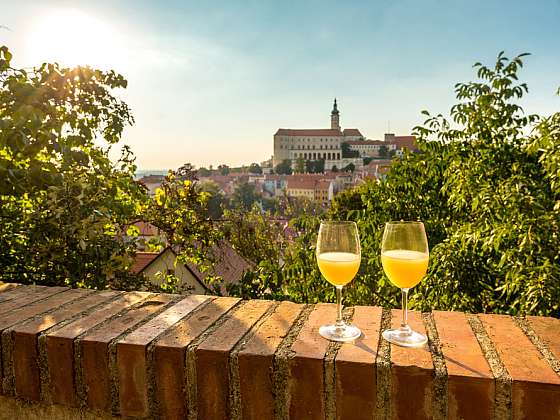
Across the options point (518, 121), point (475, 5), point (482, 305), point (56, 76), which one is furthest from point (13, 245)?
point (475, 5)

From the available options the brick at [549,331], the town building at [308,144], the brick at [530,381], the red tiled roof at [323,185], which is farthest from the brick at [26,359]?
the town building at [308,144]

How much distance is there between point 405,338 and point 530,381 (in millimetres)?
249

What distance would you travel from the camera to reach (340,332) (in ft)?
3.24

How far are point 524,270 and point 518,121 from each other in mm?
983

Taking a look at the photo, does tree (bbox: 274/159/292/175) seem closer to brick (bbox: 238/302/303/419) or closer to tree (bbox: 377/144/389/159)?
tree (bbox: 377/144/389/159)

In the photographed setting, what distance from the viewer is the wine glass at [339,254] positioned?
3.47ft

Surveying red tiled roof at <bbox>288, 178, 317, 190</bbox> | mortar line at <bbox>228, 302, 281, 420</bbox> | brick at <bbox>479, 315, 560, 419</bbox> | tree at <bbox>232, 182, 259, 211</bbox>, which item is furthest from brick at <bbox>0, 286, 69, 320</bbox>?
red tiled roof at <bbox>288, 178, 317, 190</bbox>

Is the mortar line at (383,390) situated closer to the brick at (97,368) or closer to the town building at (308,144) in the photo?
the brick at (97,368)

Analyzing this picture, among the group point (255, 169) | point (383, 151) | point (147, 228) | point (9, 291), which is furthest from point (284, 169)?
point (9, 291)

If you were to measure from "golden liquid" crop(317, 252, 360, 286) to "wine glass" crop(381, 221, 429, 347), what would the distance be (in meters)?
0.08

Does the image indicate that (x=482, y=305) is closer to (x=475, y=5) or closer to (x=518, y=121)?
(x=518, y=121)

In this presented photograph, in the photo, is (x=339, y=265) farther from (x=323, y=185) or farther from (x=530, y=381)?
(x=323, y=185)

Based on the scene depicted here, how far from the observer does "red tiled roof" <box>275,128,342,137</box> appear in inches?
3270

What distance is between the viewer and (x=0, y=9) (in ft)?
8.25
